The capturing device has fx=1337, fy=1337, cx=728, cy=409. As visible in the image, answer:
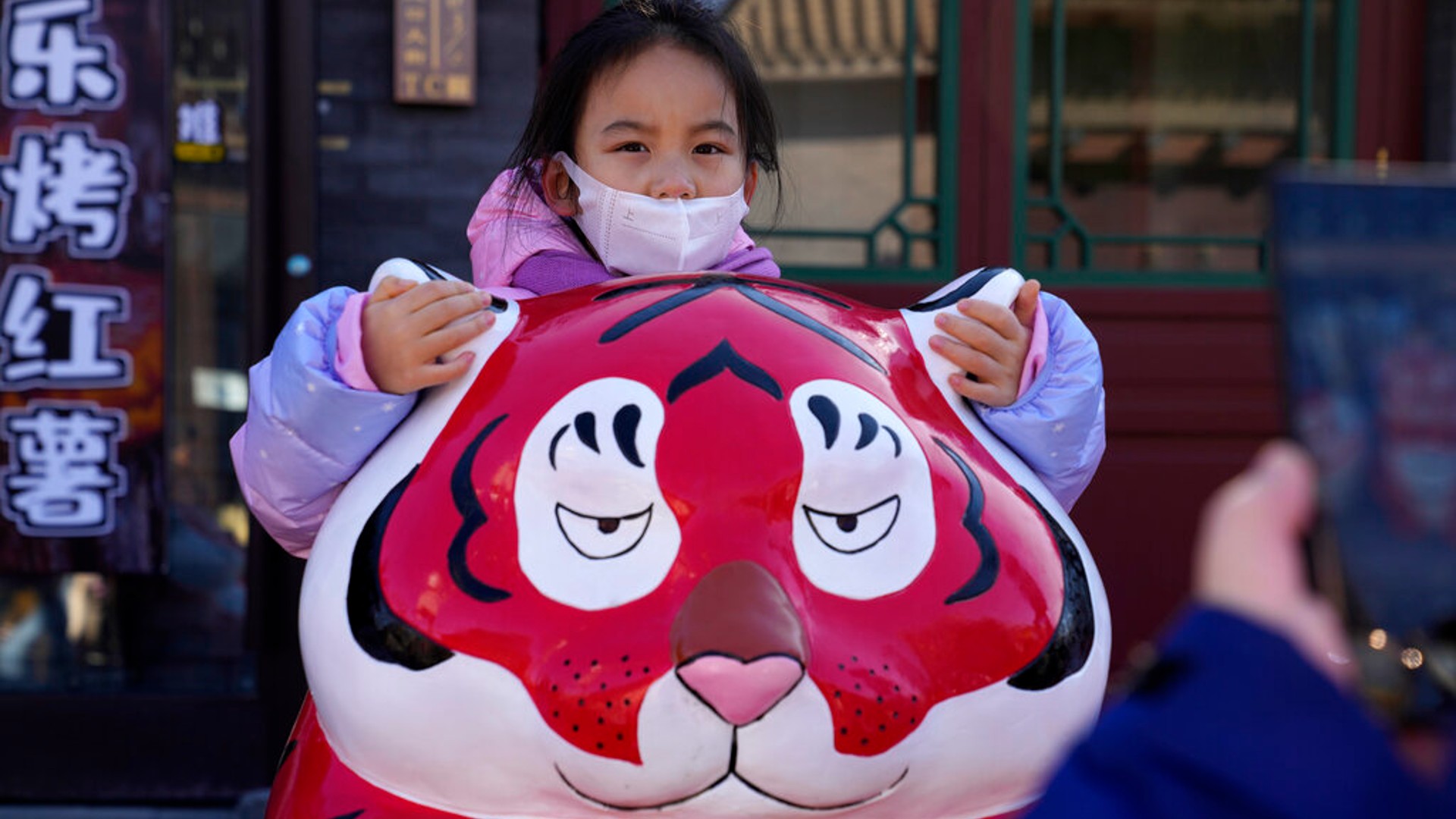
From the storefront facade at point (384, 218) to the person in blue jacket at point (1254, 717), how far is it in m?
2.67

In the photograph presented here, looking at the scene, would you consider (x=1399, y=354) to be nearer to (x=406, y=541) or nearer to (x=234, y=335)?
(x=406, y=541)

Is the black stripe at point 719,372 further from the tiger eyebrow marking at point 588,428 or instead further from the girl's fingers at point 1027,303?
the girl's fingers at point 1027,303

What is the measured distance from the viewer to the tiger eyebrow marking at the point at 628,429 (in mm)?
1357

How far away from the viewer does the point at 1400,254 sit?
74cm

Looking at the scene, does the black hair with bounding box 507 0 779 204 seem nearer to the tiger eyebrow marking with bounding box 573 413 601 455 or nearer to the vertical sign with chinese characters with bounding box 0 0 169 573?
the tiger eyebrow marking with bounding box 573 413 601 455

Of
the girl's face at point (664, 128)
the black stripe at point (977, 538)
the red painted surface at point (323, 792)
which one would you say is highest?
the girl's face at point (664, 128)

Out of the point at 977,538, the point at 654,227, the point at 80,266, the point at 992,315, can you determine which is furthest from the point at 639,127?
the point at 80,266

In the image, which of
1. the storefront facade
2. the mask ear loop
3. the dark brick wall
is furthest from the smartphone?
the dark brick wall

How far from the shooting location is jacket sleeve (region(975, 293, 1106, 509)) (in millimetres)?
1583

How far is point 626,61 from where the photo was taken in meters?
1.93

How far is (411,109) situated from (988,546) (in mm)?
2729

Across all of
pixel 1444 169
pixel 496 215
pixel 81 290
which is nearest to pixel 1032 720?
pixel 496 215

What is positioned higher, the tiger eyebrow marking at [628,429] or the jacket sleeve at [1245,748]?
the tiger eyebrow marking at [628,429]

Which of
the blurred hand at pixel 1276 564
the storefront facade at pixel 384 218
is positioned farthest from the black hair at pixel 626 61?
the blurred hand at pixel 1276 564
